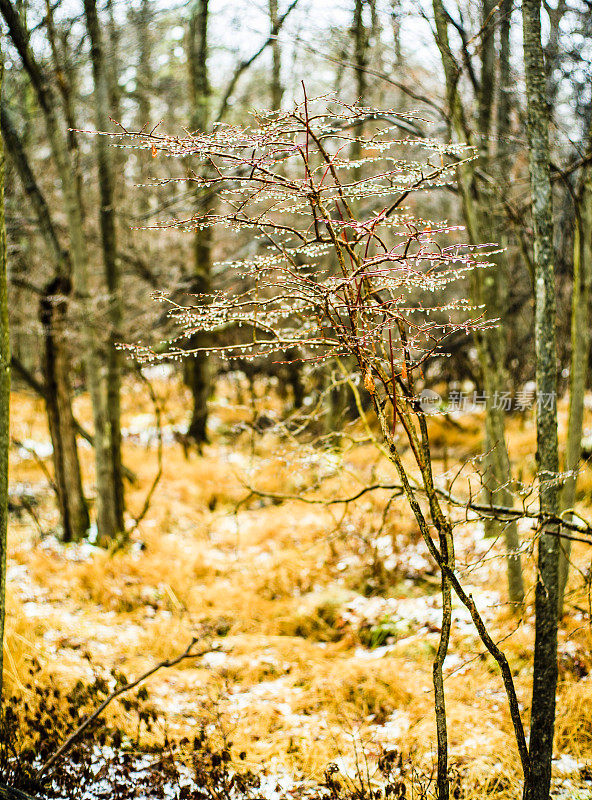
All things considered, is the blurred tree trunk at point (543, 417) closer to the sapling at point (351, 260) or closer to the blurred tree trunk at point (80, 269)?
the sapling at point (351, 260)

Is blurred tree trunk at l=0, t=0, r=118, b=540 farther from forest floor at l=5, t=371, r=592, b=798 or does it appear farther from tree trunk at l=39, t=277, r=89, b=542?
forest floor at l=5, t=371, r=592, b=798

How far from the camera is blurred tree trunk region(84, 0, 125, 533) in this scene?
618cm

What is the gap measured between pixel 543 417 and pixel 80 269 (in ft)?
16.8

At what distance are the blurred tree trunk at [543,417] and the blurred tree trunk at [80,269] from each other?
4.37m

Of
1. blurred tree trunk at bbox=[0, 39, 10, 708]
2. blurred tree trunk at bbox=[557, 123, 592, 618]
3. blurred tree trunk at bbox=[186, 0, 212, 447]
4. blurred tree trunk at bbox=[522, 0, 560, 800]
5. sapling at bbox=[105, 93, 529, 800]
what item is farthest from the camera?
blurred tree trunk at bbox=[186, 0, 212, 447]

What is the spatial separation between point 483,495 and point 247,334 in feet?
22.9

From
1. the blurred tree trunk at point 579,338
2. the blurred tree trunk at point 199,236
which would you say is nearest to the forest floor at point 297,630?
the blurred tree trunk at point 579,338

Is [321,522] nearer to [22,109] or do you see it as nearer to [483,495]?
[483,495]

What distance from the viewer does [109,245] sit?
6.92 meters

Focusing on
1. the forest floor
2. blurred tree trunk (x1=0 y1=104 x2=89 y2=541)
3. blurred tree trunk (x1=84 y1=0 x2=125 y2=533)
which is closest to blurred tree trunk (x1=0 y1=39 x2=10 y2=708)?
the forest floor

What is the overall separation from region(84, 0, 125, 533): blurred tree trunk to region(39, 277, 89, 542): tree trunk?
0.45 m

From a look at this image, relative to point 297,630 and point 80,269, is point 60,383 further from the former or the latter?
point 297,630

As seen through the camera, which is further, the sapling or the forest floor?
the forest floor

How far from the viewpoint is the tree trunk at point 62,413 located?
6395mm
